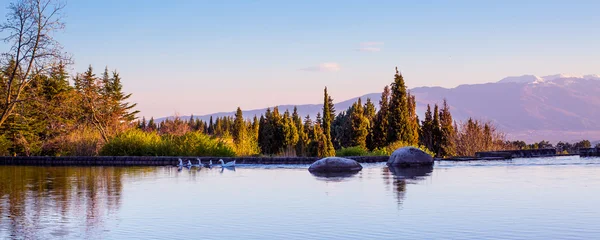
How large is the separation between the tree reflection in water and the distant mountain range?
95881 mm

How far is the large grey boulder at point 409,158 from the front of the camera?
20.1 metres

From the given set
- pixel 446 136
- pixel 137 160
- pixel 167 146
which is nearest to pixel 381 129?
pixel 446 136

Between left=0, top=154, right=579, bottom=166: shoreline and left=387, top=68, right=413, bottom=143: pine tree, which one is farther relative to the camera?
left=387, top=68, right=413, bottom=143: pine tree

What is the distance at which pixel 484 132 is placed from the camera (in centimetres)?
2925

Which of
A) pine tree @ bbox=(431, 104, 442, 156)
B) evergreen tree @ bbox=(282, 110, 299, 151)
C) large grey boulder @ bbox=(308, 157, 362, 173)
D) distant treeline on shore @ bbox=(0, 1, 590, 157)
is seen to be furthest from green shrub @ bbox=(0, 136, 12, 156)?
pine tree @ bbox=(431, 104, 442, 156)

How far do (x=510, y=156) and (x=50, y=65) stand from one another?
55.4 ft

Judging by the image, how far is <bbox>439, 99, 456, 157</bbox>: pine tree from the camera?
101 feet

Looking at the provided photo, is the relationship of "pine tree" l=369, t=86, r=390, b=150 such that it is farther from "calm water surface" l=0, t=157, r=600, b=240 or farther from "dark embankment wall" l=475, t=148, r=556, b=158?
"calm water surface" l=0, t=157, r=600, b=240

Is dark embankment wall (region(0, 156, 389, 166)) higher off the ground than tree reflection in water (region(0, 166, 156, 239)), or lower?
higher

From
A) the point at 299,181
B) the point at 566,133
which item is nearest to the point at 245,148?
the point at 299,181

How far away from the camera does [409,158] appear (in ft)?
66.1

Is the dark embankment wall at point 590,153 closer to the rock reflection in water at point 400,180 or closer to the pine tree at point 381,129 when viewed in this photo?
the pine tree at point 381,129

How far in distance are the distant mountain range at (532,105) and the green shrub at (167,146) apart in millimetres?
86089

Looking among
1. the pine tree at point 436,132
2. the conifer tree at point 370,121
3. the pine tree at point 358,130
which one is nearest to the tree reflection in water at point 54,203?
the conifer tree at point 370,121
